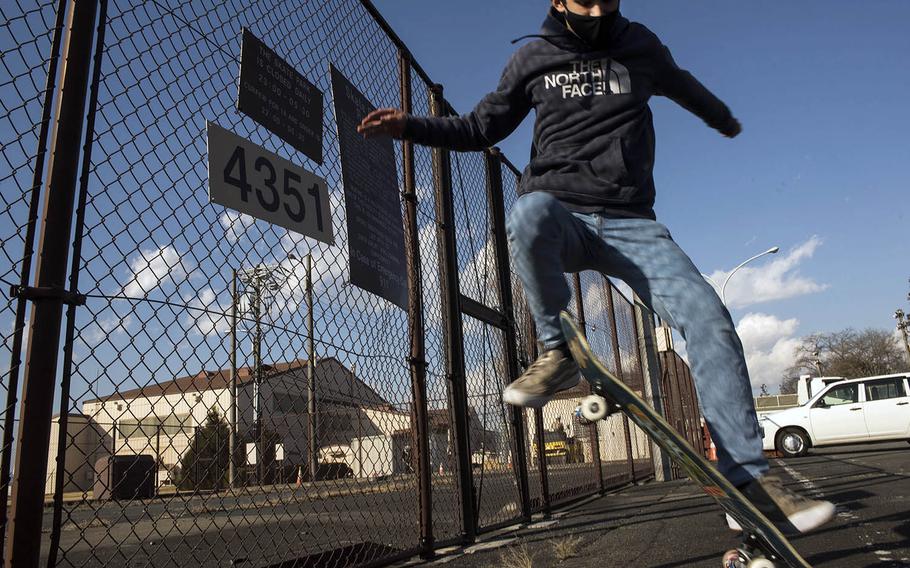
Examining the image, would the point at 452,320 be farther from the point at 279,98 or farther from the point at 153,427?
the point at 153,427

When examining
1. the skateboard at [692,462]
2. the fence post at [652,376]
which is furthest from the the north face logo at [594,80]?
the fence post at [652,376]

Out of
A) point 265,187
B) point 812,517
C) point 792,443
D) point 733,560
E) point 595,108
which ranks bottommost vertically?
point 792,443

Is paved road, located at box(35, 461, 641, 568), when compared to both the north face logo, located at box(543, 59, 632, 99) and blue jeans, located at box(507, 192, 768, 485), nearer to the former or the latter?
blue jeans, located at box(507, 192, 768, 485)

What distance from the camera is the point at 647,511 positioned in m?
6.05

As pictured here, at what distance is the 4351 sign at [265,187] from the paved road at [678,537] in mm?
2112

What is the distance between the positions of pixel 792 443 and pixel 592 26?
57.0ft

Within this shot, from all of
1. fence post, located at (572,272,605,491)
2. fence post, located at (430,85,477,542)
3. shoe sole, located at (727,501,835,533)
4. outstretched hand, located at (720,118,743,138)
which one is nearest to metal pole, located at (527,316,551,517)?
fence post, located at (430,85,477,542)

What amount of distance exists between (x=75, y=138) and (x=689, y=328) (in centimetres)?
215

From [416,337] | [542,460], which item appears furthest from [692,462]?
[542,460]

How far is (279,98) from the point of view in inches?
136

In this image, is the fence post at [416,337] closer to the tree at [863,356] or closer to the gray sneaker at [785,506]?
the gray sneaker at [785,506]

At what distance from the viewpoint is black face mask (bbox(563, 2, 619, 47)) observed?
2.35m

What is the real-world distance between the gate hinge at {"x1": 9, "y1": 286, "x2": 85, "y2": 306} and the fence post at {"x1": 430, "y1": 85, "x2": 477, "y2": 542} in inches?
120

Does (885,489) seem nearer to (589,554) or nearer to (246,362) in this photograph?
(589,554)
